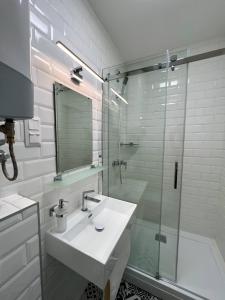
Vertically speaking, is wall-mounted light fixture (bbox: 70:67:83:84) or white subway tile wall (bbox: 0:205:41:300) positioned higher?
wall-mounted light fixture (bbox: 70:67:83:84)

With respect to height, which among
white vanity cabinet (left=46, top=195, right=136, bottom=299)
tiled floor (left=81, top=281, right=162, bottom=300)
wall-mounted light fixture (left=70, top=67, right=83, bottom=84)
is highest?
wall-mounted light fixture (left=70, top=67, right=83, bottom=84)

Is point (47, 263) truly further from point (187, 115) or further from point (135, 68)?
point (187, 115)

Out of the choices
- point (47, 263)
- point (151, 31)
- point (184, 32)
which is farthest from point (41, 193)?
point (184, 32)

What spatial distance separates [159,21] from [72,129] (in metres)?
1.42

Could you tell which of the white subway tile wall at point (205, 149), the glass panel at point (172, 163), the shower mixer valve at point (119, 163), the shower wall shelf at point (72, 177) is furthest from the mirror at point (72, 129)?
the white subway tile wall at point (205, 149)

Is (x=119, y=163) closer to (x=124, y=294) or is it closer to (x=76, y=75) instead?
(x=76, y=75)

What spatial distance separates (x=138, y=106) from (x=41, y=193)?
1678mm

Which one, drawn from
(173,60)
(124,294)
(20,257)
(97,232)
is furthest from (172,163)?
(20,257)

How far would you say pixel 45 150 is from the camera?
0.89 metres

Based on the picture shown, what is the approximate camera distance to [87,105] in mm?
1322

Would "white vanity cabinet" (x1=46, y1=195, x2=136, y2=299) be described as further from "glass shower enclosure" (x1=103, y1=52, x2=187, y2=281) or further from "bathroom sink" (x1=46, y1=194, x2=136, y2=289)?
"glass shower enclosure" (x1=103, y1=52, x2=187, y2=281)

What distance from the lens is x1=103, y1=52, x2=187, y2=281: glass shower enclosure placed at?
1.61m

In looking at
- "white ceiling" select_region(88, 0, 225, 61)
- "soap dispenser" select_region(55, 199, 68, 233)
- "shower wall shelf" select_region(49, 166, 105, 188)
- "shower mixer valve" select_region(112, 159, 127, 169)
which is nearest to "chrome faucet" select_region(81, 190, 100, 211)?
"shower wall shelf" select_region(49, 166, 105, 188)

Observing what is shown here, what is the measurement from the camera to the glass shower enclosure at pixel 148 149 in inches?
63.5
